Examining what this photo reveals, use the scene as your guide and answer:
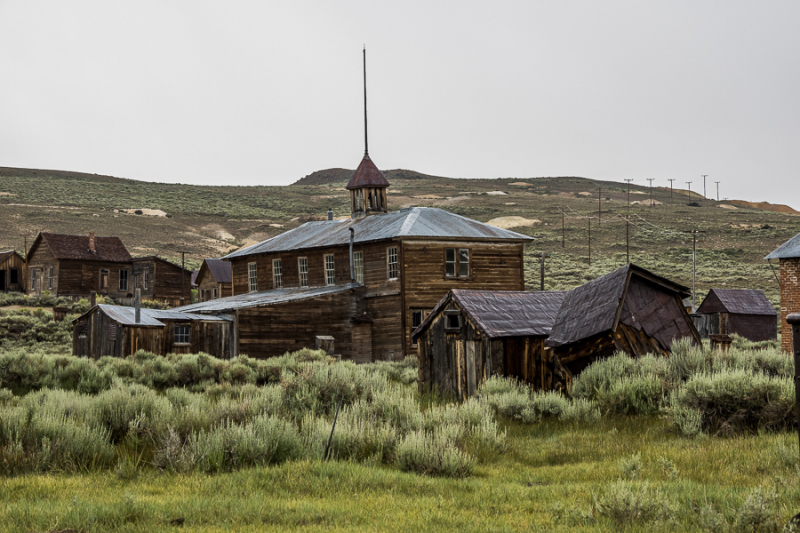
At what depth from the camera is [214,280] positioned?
2292 inches

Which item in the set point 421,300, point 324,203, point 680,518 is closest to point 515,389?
point 680,518

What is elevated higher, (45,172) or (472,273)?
(45,172)

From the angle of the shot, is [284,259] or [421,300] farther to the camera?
[284,259]

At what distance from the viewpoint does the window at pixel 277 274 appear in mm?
37688

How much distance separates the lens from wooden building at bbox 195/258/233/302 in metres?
57.5

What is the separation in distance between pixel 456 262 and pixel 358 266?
163 inches

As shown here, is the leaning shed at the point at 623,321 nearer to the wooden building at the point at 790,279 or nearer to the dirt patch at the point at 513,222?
the wooden building at the point at 790,279

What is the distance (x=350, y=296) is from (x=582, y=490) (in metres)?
26.1

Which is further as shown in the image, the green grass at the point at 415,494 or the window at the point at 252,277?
the window at the point at 252,277

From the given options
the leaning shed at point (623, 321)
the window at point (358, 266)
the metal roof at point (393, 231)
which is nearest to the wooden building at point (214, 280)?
the metal roof at point (393, 231)

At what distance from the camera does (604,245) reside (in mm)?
85000

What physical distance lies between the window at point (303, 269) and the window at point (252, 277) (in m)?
3.35

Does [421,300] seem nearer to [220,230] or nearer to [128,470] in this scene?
[128,470]

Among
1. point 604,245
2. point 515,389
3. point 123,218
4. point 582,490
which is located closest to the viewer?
point 582,490
